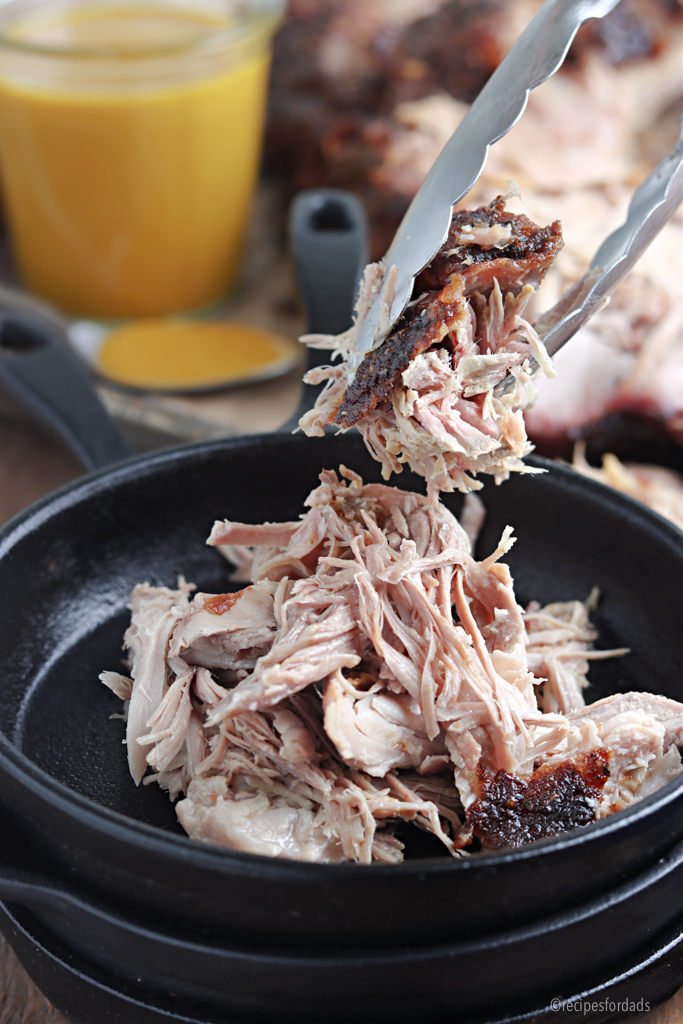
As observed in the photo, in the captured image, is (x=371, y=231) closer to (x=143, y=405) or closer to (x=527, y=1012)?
(x=143, y=405)

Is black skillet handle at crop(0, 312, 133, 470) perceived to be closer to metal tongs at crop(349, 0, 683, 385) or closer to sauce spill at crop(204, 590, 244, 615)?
sauce spill at crop(204, 590, 244, 615)

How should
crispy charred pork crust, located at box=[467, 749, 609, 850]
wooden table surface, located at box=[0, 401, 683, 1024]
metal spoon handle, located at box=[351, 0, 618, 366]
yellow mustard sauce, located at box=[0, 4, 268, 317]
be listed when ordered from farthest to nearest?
yellow mustard sauce, located at box=[0, 4, 268, 317]
wooden table surface, located at box=[0, 401, 683, 1024]
crispy charred pork crust, located at box=[467, 749, 609, 850]
metal spoon handle, located at box=[351, 0, 618, 366]

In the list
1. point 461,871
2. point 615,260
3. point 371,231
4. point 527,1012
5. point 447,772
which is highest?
point 615,260

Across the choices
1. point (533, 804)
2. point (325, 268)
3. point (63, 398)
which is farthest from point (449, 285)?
point (63, 398)

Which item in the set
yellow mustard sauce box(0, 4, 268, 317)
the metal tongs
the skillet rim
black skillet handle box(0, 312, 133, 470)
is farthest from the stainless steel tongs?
yellow mustard sauce box(0, 4, 268, 317)

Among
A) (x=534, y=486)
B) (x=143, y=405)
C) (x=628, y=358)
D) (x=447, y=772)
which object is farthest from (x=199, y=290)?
(x=447, y=772)

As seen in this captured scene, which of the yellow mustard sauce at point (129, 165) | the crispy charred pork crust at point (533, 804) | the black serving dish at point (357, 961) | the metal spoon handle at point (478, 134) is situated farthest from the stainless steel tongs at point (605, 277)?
the yellow mustard sauce at point (129, 165)
